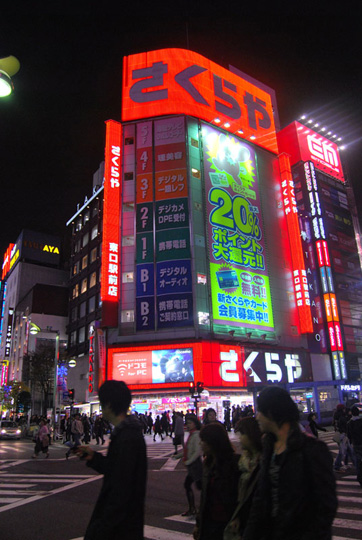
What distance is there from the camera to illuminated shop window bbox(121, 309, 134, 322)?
3728cm

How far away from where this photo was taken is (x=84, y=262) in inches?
2372

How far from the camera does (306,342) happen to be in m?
43.5

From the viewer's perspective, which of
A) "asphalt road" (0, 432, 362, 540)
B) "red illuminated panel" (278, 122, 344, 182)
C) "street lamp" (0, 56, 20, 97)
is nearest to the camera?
"street lamp" (0, 56, 20, 97)

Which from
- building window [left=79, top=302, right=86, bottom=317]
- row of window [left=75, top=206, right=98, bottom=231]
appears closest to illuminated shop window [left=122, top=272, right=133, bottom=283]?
building window [left=79, top=302, right=86, bottom=317]

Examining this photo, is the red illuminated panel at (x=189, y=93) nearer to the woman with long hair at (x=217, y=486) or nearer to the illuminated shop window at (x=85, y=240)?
the illuminated shop window at (x=85, y=240)

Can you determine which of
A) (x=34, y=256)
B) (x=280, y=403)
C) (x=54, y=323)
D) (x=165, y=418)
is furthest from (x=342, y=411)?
(x=34, y=256)

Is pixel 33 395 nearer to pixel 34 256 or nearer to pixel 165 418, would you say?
pixel 34 256

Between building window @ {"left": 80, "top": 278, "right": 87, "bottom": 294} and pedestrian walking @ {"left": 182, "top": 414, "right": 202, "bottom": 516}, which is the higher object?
building window @ {"left": 80, "top": 278, "right": 87, "bottom": 294}

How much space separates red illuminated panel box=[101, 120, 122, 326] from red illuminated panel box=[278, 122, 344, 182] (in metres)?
32.8

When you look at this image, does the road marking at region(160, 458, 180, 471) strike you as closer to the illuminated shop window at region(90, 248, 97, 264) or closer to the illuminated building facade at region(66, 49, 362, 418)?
the illuminated building facade at region(66, 49, 362, 418)

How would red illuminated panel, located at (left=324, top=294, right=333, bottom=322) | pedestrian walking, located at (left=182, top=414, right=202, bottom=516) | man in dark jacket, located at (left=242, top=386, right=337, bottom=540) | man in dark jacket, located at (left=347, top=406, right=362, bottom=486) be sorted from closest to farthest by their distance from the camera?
man in dark jacket, located at (left=242, top=386, right=337, bottom=540)
pedestrian walking, located at (left=182, top=414, right=202, bottom=516)
man in dark jacket, located at (left=347, top=406, right=362, bottom=486)
red illuminated panel, located at (left=324, top=294, right=333, bottom=322)

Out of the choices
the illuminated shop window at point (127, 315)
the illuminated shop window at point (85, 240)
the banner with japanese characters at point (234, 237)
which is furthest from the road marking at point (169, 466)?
the illuminated shop window at point (85, 240)

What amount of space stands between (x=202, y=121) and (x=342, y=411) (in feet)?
123

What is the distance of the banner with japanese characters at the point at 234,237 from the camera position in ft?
126
